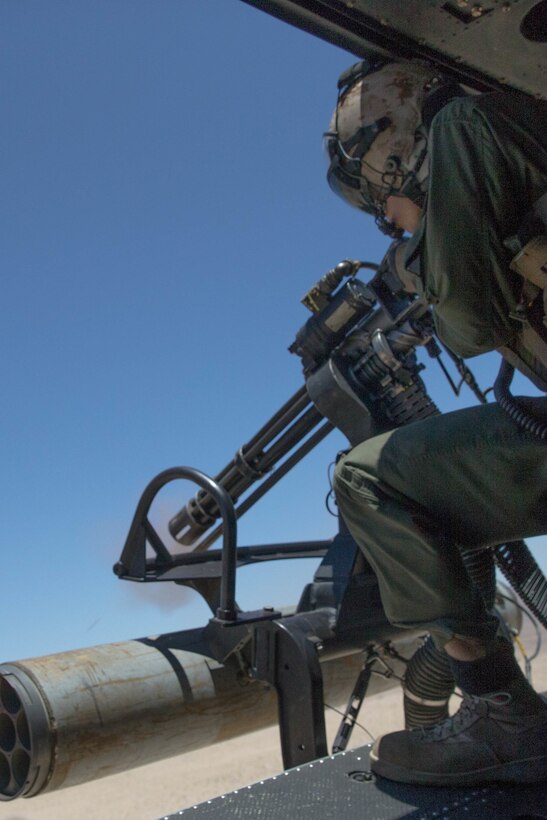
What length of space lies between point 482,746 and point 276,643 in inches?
55.2

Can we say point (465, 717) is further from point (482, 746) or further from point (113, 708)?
point (113, 708)

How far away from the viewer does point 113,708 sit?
3402 mm

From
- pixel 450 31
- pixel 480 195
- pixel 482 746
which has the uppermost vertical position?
pixel 450 31

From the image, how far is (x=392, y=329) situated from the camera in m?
4.29

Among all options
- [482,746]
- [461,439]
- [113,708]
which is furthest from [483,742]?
[113,708]

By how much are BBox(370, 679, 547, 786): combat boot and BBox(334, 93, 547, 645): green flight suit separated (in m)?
0.22

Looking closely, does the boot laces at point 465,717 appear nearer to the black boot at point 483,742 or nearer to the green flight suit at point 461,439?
the black boot at point 483,742

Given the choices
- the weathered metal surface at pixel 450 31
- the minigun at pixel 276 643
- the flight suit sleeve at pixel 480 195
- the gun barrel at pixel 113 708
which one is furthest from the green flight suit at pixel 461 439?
the gun barrel at pixel 113 708

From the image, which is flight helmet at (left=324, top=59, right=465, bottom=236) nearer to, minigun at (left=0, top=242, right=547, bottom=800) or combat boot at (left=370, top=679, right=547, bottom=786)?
minigun at (left=0, top=242, right=547, bottom=800)

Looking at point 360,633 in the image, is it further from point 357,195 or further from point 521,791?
point 357,195

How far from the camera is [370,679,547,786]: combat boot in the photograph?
7.23 ft

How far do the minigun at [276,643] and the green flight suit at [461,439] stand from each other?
0.45 m

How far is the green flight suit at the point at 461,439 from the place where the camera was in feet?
6.66

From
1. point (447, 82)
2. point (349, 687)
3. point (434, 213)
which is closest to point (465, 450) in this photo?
point (434, 213)
